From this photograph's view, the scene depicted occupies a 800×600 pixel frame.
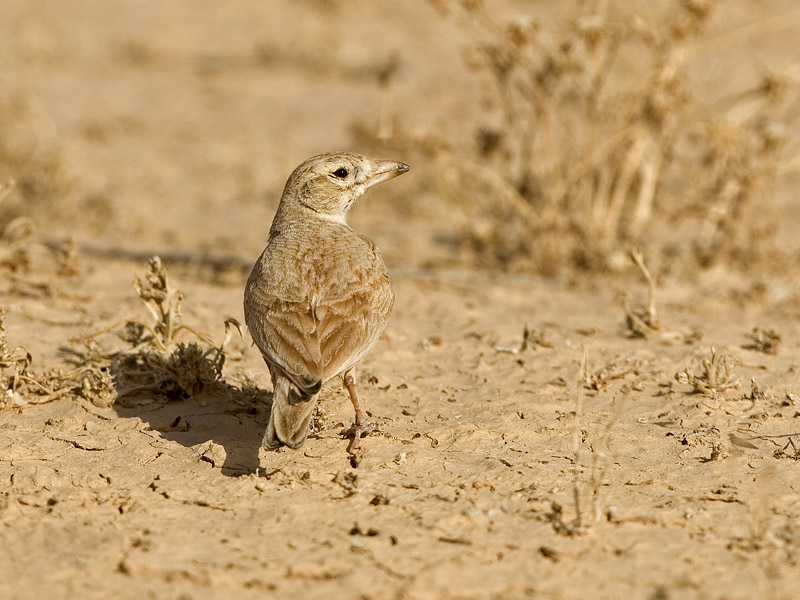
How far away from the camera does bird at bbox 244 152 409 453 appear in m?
4.23

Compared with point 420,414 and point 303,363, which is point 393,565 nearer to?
point 303,363

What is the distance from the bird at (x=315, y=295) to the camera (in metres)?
4.23

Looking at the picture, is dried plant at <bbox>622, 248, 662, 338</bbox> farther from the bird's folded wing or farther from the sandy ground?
the bird's folded wing

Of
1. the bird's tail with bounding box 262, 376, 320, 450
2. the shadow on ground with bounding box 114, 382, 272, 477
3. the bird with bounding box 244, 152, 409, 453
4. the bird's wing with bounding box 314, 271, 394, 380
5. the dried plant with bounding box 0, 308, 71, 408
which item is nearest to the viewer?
the bird's tail with bounding box 262, 376, 320, 450

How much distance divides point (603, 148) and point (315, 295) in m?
3.78

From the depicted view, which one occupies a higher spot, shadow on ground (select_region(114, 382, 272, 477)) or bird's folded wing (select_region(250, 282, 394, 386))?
bird's folded wing (select_region(250, 282, 394, 386))

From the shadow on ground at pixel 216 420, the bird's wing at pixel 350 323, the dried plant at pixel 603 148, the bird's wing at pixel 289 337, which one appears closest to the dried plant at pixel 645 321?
the dried plant at pixel 603 148

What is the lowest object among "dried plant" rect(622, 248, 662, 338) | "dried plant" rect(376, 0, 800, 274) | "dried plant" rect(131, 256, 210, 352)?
"dried plant" rect(131, 256, 210, 352)

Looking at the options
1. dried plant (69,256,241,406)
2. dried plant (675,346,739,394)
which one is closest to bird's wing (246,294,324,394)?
dried plant (69,256,241,406)

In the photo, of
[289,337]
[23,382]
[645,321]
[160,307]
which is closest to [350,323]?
[289,337]

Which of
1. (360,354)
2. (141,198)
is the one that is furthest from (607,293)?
(141,198)

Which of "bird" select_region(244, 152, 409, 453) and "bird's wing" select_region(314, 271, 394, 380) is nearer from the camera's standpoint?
"bird" select_region(244, 152, 409, 453)

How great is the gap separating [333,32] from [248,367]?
35.3 ft

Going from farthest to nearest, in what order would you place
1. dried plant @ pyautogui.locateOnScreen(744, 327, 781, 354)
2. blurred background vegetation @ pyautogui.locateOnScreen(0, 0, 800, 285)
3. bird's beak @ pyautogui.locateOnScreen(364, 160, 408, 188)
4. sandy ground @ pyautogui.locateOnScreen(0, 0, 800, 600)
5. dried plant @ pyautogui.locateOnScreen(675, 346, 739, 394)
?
blurred background vegetation @ pyautogui.locateOnScreen(0, 0, 800, 285) < dried plant @ pyautogui.locateOnScreen(744, 327, 781, 354) < bird's beak @ pyautogui.locateOnScreen(364, 160, 408, 188) < dried plant @ pyautogui.locateOnScreen(675, 346, 739, 394) < sandy ground @ pyautogui.locateOnScreen(0, 0, 800, 600)
